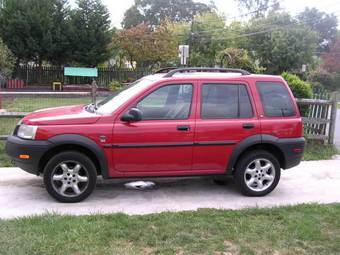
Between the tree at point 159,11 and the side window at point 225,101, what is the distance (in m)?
63.0

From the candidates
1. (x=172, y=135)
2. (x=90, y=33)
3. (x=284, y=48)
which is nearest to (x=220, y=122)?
(x=172, y=135)

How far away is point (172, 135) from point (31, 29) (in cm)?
3025

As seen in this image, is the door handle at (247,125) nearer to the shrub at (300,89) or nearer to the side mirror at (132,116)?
the side mirror at (132,116)

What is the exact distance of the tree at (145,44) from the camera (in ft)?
115

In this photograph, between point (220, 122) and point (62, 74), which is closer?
point (220, 122)

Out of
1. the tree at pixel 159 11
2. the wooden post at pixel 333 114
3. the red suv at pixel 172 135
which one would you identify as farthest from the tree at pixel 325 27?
the red suv at pixel 172 135

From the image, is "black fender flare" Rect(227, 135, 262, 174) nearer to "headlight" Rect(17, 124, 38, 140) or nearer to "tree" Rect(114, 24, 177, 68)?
"headlight" Rect(17, 124, 38, 140)

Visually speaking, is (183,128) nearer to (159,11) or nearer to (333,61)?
(333,61)

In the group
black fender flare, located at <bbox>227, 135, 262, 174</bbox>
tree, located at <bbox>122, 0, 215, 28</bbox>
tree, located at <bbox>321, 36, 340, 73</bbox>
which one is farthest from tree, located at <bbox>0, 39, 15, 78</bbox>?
tree, located at <bbox>122, 0, 215, 28</bbox>

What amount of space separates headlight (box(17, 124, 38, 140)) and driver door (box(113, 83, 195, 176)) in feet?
3.34

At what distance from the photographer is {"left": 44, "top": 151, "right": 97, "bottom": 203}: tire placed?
5.84m

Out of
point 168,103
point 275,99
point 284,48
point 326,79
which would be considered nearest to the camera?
point 168,103

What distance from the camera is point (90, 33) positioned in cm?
3491

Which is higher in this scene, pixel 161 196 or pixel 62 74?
pixel 62 74
